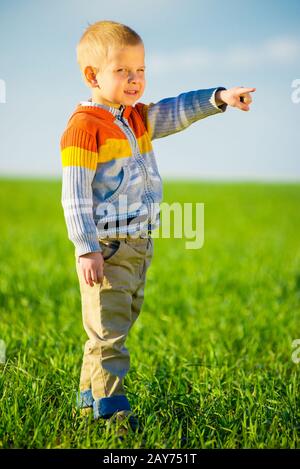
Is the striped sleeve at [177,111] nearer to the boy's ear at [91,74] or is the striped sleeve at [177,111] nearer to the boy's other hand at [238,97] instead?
the boy's other hand at [238,97]

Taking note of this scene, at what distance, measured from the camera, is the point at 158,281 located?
6.24m

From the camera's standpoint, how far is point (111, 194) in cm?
268

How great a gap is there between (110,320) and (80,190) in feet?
1.85

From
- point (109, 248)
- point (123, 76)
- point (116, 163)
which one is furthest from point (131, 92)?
point (109, 248)

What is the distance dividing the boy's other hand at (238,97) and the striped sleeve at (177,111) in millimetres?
73

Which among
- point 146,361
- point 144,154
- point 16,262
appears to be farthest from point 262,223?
point 144,154

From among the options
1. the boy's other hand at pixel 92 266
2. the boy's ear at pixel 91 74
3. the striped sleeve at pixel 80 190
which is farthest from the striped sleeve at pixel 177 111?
the boy's other hand at pixel 92 266

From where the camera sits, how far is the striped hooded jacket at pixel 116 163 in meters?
2.55

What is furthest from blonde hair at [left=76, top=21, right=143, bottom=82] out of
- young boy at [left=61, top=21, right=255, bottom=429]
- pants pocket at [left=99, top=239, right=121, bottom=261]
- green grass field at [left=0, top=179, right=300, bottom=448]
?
green grass field at [left=0, top=179, right=300, bottom=448]

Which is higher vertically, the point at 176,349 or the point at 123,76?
the point at 123,76

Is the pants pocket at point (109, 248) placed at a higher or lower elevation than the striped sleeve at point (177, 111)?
lower

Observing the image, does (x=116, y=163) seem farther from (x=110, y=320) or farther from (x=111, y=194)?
(x=110, y=320)

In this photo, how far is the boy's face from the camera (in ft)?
8.48

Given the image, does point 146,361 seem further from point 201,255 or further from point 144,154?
point 201,255
